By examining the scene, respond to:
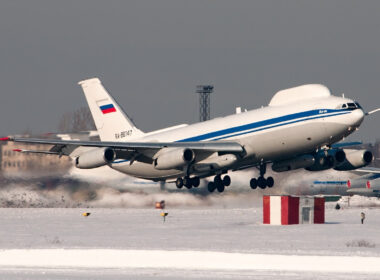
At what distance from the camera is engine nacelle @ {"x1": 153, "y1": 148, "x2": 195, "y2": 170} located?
59688mm

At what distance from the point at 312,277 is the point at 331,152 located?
30.3 m

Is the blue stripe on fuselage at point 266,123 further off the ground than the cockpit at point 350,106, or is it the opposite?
the cockpit at point 350,106

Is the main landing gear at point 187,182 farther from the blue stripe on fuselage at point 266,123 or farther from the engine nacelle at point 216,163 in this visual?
the blue stripe on fuselage at point 266,123

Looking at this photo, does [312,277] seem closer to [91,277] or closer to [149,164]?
[91,277]

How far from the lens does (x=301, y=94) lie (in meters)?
57.8

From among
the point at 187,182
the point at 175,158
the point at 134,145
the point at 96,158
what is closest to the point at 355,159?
the point at 187,182

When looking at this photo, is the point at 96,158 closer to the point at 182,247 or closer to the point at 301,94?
the point at 182,247

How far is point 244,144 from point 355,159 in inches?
438

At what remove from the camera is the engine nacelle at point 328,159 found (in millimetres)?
61594

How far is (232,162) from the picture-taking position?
58781 millimetres

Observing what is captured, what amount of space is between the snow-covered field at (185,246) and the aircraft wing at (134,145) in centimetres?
650

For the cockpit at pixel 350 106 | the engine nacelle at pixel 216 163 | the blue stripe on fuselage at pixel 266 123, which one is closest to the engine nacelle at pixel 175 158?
the engine nacelle at pixel 216 163

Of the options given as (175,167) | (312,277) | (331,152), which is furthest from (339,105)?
(312,277)

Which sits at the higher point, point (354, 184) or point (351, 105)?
point (351, 105)
